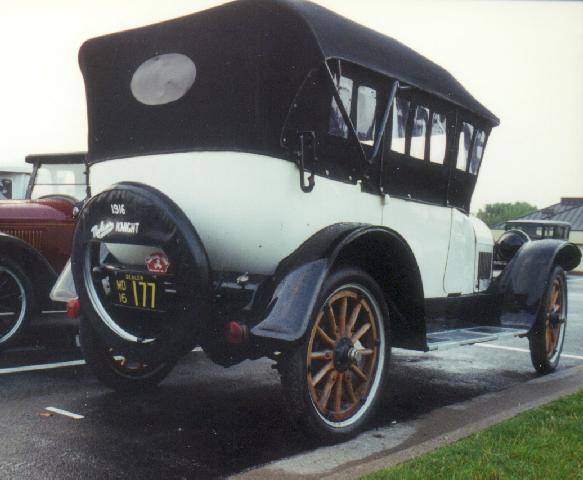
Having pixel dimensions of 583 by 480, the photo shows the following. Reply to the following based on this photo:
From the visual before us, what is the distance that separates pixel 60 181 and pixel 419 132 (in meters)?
4.71

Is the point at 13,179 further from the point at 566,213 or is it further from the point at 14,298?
the point at 566,213

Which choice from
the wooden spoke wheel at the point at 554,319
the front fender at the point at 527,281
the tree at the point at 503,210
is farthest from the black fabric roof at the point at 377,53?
the tree at the point at 503,210

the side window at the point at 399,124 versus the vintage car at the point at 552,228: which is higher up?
the side window at the point at 399,124

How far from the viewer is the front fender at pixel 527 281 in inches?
235

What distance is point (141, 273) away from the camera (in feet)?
13.2

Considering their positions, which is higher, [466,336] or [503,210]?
[503,210]

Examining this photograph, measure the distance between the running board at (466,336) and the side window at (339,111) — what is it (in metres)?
1.58

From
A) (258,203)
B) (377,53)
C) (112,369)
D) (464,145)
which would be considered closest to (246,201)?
(258,203)

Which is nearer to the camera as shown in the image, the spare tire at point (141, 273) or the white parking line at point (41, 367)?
the spare tire at point (141, 273)

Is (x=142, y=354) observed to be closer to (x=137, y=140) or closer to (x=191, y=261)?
(x=191, y=261)

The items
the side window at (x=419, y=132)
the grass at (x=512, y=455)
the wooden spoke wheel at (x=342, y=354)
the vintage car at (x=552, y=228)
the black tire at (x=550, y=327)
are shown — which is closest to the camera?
the grass at (x=512, y=455)

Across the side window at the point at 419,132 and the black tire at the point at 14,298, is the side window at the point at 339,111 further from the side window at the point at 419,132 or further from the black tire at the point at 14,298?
the black tire at the point at 14,298

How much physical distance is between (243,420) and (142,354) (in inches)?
36.5

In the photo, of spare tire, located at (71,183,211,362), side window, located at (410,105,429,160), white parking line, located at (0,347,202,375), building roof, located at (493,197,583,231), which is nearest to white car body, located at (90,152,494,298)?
spare tire, located at (71,183,211,362)
